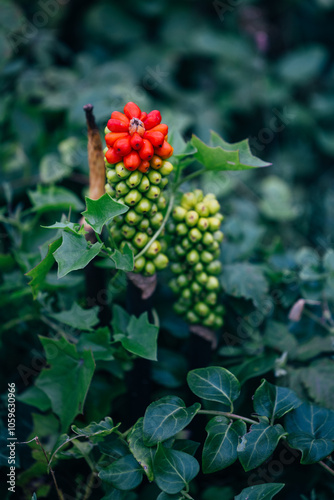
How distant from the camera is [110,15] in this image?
105 inches

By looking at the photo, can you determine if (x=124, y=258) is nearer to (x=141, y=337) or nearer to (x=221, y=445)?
(x=141, y=337)

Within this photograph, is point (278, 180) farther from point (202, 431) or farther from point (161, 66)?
point (202, 431)

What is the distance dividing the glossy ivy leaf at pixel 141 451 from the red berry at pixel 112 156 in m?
0.62

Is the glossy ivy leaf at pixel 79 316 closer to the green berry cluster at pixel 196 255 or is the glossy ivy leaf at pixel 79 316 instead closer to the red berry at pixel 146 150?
the green berry cluster at pixel 196 255

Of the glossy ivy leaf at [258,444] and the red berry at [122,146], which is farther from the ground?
the red berry at [122,146]

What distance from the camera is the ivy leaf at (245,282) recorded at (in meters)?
1.18

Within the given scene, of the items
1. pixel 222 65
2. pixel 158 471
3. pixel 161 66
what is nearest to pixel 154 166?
pixel 158 471

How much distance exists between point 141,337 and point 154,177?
0.40 m

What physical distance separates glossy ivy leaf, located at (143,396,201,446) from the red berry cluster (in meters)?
0.55

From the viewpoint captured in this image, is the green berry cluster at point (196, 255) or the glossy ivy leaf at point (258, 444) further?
the green berry cluster at point (196, 255)

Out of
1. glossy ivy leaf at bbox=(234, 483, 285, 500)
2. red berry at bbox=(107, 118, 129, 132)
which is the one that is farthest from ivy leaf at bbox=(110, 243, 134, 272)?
glossy ivy leaf at bbox=(234, 483, 285, 500)

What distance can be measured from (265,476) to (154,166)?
2.95ft

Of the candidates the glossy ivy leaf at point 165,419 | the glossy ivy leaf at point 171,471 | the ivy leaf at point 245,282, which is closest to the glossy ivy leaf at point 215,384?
the glossy ivy leaf at point 165,419

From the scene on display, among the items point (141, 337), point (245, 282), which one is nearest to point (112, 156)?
point (141, 337)
